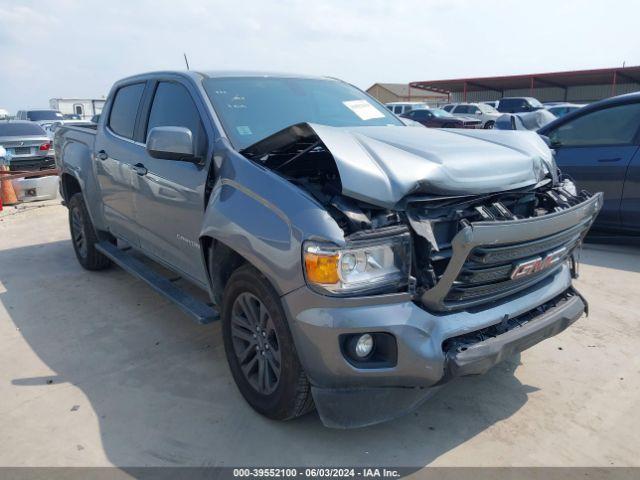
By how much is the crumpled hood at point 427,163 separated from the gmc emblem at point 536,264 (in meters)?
0.40

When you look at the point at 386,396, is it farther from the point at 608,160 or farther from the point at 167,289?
the point at 608,160

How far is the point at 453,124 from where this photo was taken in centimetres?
2022

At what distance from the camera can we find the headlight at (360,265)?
2.33 meters

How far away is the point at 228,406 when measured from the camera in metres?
3.11

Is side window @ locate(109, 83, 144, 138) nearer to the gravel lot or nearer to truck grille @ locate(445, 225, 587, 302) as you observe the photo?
the gravel lot

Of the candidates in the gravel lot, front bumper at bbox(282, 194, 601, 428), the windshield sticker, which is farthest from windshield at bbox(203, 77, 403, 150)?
the gravel lot

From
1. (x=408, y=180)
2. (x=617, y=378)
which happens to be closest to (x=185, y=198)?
(x=408, y=180)

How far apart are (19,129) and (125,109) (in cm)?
890

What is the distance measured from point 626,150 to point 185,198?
478cm

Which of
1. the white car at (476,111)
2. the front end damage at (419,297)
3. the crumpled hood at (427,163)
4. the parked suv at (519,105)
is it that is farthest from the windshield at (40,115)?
the front end damage at (419,297)

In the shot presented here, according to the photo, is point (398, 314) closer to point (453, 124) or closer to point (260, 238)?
point (260, 238)

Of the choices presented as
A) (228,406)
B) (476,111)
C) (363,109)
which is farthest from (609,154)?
(476,111)

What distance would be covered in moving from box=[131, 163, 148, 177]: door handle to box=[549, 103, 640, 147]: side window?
15.6 ft

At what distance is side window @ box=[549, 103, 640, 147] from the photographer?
227 inches
